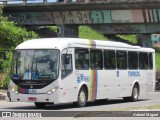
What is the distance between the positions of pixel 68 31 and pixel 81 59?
114 ft

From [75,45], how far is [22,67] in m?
2.43

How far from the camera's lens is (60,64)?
2102 cm

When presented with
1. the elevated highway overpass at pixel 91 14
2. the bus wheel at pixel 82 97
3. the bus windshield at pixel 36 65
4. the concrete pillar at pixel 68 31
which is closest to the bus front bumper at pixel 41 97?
the bus windshield at pixel 36 65

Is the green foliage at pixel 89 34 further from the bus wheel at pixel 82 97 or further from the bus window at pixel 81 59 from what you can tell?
the bus wheel at pixel 82 97

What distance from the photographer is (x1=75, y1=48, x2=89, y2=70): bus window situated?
2214 centimetres

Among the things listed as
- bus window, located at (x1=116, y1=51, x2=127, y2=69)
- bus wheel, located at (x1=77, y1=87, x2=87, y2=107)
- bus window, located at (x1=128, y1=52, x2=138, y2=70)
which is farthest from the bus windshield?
bus window, located at (x1=128, y1=52, x2=138, y2=70)

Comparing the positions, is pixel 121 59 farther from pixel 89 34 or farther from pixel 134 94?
pixel 89 34

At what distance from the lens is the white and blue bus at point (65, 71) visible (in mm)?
20984

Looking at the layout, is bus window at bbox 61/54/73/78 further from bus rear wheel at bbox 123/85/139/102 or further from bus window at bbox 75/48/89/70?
bus rear wheel at bbox 123/85/139/102

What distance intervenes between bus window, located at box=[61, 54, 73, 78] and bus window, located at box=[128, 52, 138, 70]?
18.4 feet

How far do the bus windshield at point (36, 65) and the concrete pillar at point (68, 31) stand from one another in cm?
3431

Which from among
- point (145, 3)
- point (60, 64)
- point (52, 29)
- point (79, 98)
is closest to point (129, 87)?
point (79, 98)

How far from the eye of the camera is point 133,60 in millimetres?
27000

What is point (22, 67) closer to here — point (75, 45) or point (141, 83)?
point (75, 45)
